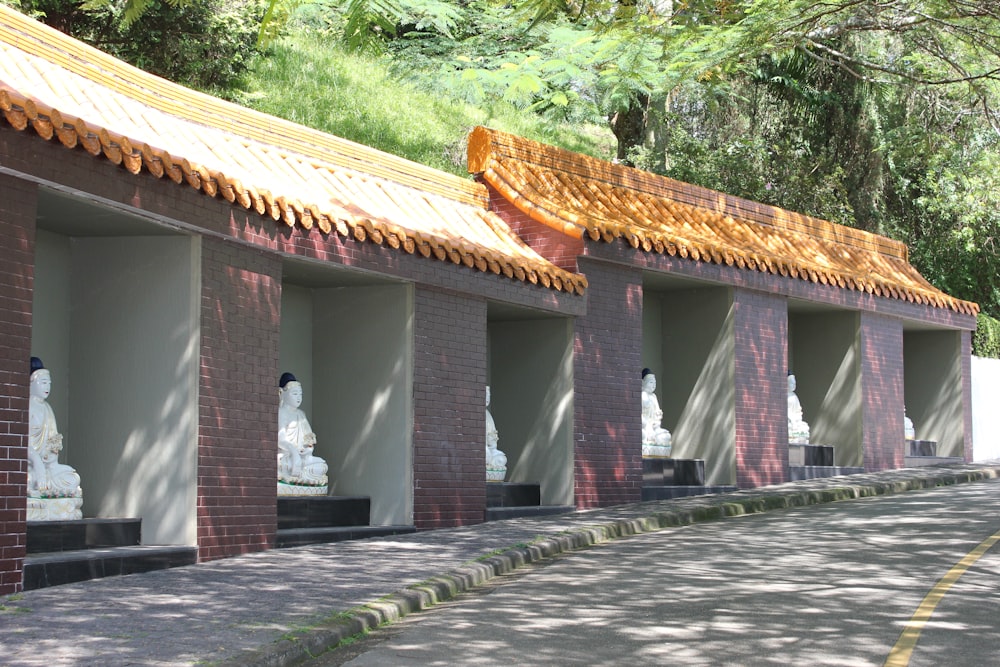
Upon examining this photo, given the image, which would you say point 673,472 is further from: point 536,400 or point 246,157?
point 246,157

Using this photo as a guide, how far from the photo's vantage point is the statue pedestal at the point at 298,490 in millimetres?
14250

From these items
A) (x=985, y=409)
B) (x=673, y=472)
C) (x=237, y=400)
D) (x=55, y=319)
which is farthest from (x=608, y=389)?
(x=985, y=409)

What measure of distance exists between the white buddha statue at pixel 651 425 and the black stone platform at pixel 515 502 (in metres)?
2.54

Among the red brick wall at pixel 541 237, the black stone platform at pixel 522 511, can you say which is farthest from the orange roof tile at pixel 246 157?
the black stone platform at pixel 522 511

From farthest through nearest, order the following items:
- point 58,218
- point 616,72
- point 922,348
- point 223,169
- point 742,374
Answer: point 922,348 < point 616,72 < point 742,374 < point 223,169 < point 58,218

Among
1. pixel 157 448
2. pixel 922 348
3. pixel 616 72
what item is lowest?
pixel 157 448

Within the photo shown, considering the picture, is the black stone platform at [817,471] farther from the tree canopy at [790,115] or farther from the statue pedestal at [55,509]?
the statue pedestal at [55,509]

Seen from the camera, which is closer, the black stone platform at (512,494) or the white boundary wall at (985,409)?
the black stone platform at (512,494)

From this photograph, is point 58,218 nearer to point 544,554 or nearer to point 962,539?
point 544,554

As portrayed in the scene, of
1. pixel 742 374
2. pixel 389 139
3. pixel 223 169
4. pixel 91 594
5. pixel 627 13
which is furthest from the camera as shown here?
pixel 389 139

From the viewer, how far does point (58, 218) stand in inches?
456

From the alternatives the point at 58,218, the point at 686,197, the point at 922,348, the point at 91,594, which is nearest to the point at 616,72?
the point at 686,197

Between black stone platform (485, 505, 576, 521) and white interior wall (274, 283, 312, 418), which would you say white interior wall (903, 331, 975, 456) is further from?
white interior wall (274, 283, 312, 418)

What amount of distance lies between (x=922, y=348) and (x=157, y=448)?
19.1m
